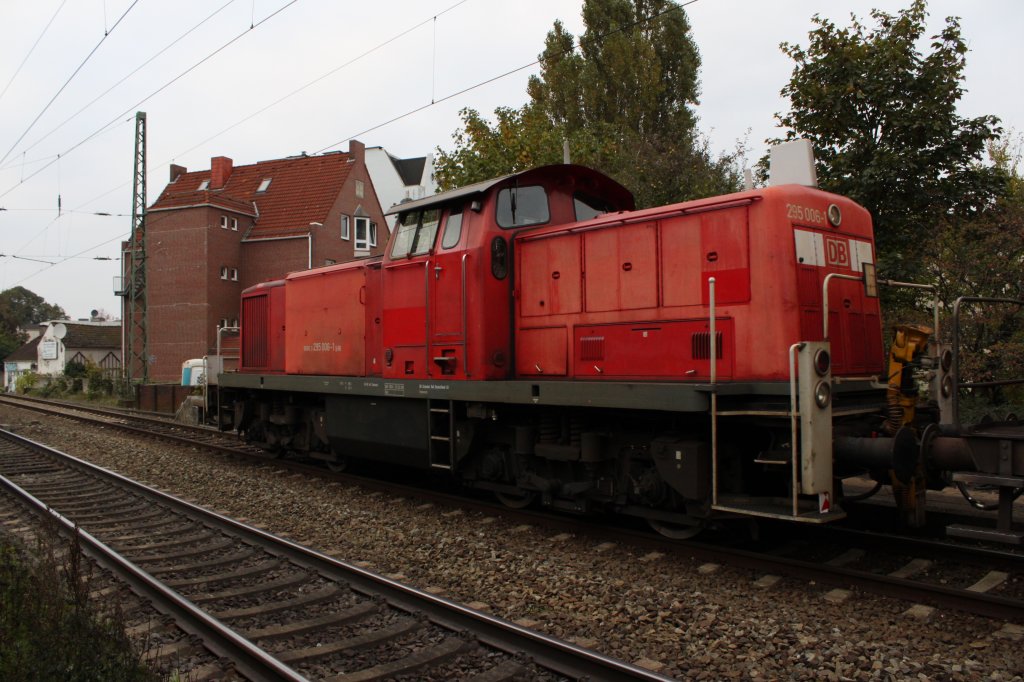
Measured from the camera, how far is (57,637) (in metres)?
3.77

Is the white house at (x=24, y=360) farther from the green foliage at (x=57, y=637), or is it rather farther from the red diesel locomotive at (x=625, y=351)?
the green foliage at (x=57, y=637)

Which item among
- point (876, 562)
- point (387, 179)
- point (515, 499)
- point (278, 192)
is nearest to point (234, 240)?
point (278, 192)

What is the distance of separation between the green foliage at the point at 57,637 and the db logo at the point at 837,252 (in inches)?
222

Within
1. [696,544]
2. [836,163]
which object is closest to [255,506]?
[696,544]

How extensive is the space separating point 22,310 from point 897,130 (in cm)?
11065

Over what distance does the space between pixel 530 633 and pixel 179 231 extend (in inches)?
1429

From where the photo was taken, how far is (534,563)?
6020mm

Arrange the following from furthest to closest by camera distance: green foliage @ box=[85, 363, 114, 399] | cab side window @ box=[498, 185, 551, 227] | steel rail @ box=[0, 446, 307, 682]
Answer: green foliage @ box=[85, 363, 114, 399] < cab side window @ box=[498, 185, 551, 227] < steel rail @ box=[0, 446, 307, 682]

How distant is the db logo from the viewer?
6.13 meters

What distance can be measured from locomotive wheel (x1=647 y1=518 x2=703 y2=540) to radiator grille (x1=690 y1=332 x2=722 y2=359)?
138 centimetres

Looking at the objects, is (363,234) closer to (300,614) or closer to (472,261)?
(472,261)

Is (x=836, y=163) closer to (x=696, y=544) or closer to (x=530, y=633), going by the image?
(x=696, y=544)

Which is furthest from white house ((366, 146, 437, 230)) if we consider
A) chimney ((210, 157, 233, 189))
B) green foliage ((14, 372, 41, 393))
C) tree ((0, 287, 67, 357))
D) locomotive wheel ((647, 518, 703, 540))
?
tree ((0, 287, 67, 357))

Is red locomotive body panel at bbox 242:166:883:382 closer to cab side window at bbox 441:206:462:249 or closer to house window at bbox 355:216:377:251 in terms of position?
cab side window at bbox 441:206:462:249
